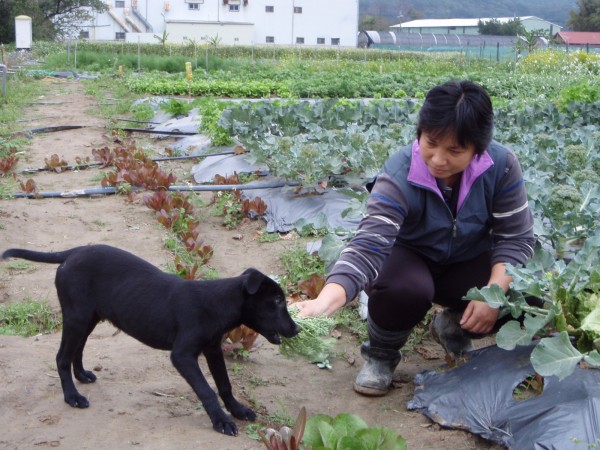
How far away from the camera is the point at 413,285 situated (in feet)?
12.5

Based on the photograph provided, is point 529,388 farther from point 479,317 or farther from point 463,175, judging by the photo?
point 463,175

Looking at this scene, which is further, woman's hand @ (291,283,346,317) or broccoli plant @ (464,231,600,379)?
broccoli plant @ (464,231,600,379)

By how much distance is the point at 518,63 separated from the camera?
28125 millimetres

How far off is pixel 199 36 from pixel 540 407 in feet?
188

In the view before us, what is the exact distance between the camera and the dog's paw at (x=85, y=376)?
384 centimetres

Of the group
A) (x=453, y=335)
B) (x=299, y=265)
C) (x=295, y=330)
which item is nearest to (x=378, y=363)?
(x=453, y=335)

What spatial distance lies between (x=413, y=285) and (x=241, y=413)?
985 mm

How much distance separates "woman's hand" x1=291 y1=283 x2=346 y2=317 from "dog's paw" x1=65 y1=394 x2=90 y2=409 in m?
1.10

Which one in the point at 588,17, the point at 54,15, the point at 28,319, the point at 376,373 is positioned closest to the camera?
the point at 376,373

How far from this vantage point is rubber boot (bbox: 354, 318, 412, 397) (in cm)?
409

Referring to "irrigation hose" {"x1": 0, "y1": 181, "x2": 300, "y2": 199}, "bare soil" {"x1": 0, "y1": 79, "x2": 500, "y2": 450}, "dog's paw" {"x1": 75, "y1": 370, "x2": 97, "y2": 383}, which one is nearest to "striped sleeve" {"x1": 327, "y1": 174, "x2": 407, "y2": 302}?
"bare soil" {"x1": 0, "y1": 79, "x2": 500, "y2": 450}

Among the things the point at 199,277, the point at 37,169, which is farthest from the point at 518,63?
the point at 199,277

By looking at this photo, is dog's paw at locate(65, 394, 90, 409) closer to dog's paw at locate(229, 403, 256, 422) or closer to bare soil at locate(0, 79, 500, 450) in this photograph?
bare soil at locate(0, 79, 500, 450)

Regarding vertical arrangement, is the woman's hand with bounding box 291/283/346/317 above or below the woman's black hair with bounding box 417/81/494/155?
below
